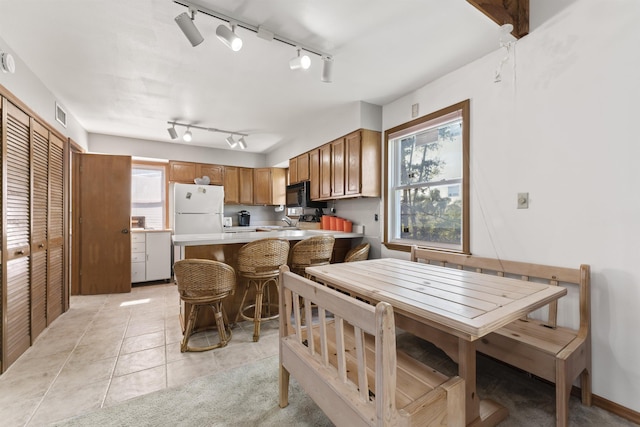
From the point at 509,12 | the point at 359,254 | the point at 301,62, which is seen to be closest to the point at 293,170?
the point at 359,254

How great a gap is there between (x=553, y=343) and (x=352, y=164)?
8.10ft

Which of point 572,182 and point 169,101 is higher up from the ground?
point 169,101

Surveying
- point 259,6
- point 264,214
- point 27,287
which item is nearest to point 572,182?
point 259,6

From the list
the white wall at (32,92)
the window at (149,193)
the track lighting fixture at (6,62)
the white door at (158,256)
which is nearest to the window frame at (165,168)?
the window at (149,193)

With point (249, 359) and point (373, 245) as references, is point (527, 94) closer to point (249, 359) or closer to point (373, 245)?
point (373, 245)

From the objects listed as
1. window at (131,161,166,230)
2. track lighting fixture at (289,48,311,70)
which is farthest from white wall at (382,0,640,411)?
window at (131,161,166,230)

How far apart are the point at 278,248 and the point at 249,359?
3.04 feet

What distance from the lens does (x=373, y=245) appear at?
3.46 meters

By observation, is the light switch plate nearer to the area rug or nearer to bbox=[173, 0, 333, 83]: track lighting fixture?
the area rug

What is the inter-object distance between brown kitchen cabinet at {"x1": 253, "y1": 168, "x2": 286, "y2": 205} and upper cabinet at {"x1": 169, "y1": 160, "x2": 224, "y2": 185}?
725mm

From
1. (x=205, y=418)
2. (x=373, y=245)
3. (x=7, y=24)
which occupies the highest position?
(x=7, y=24)

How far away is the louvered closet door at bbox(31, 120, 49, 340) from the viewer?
2.46m

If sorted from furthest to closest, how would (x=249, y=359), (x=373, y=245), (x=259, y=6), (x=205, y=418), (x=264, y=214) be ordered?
(x=264, y=214) → (x=373, y=245) → (x=249, y=359) → (x=259, y=6) → (x=205, y=418)

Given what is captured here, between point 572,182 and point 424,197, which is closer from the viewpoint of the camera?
point 572,182
